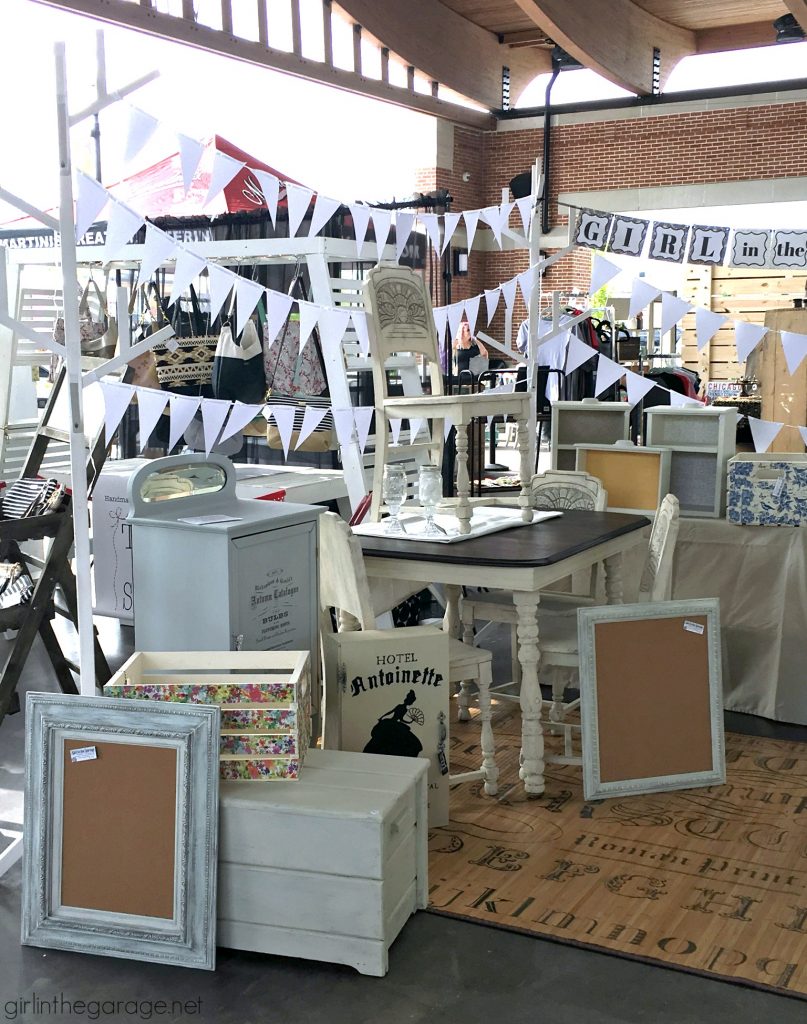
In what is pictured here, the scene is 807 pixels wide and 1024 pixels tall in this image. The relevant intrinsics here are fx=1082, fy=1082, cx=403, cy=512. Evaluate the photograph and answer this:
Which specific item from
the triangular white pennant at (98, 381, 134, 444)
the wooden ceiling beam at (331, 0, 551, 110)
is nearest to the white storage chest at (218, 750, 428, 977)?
the triangular white pennant at (98, 381, 134, 444)

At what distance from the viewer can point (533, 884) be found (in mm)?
2773

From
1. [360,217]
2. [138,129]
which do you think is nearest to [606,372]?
[360,217]

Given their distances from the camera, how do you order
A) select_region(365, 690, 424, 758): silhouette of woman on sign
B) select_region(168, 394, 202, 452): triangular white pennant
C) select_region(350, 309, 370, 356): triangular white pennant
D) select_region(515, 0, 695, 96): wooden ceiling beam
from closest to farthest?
select_region(365, 690, 424, 758): silhouette of woman on sign
select_region(168, 394, 202, 452): triangular white pennant
select_region(350, 309, 370, 356): triangular white pennant
select_region(515, 0, 695, 96): wooden ceiling beam

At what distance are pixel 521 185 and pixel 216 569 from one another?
12393 millimetres

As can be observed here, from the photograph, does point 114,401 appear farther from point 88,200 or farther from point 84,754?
point 84,754

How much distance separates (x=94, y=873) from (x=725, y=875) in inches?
62.5

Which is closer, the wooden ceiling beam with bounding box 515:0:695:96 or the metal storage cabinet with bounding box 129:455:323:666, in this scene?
the metal storage cabinet with bounding box 129:455:323:666

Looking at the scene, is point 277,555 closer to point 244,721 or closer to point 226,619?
point 226,619

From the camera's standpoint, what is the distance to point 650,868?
286cm

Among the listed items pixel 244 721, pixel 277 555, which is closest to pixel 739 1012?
pixel 244 721

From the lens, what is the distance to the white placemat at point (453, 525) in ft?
11.4

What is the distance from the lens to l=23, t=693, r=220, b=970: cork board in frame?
240cm

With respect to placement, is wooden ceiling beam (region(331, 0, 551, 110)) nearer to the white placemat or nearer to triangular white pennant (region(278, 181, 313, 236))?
triangular white pennant (region(278, 181, 313, 236))

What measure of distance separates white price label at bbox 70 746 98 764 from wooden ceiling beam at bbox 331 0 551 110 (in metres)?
9.90
